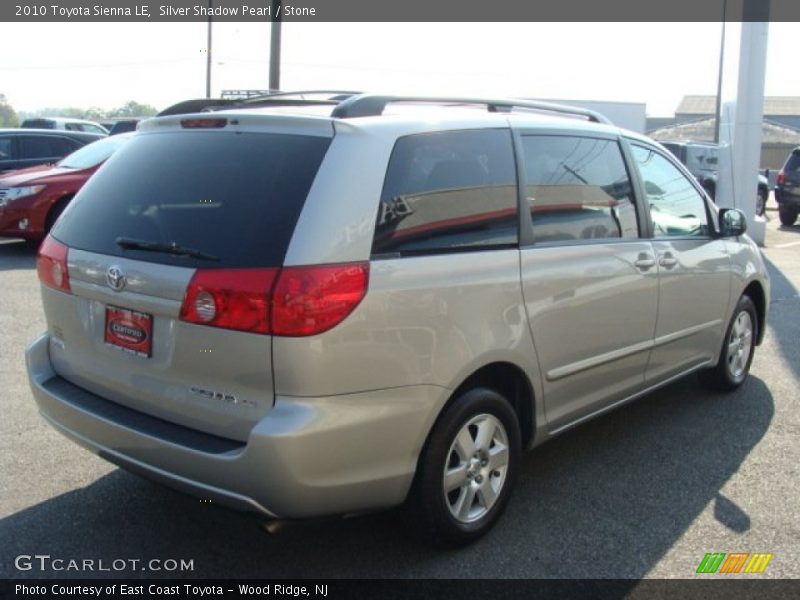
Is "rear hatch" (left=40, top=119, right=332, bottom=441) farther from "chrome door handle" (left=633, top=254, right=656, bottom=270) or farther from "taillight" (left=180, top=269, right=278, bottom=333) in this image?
"chrome door handle" (left=633, top=254, right=656, bottom=270)

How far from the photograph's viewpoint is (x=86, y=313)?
130 inches

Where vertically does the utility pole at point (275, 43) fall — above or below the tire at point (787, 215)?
above

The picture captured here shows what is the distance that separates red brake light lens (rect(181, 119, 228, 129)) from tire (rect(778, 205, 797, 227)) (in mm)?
18498

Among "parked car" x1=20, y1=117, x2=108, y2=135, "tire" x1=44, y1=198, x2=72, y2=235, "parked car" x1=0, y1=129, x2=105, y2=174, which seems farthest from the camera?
"parked car" x1=20, y1=117, x2=108, y2=135

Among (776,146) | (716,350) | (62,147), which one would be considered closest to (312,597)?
(716,350)

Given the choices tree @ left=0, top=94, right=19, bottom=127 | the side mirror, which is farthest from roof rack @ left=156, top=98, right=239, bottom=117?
tree @ left=0, top=94, right=19, bottom=127

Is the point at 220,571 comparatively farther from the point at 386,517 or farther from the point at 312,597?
the point at 386,517

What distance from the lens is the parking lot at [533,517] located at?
3311 mm

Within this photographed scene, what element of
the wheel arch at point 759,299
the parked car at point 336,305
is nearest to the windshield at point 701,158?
the wheel arch at point 759,299

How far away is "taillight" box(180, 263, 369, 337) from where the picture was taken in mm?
2744

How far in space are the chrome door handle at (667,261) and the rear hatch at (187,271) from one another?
229 centimetres

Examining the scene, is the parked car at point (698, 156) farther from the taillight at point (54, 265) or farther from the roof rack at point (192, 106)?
the taillight at point (54, 265)

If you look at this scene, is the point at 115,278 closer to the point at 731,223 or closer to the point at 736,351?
the point at 731,223

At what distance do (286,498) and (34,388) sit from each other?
1.47m
